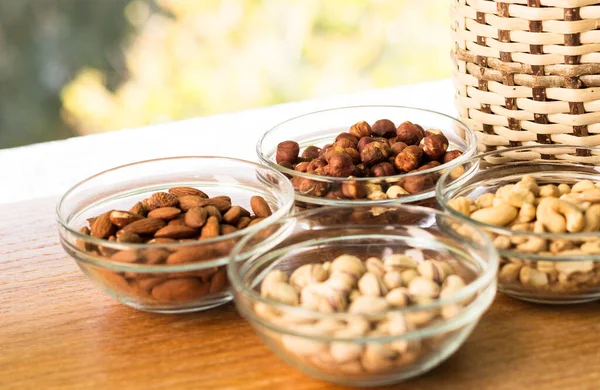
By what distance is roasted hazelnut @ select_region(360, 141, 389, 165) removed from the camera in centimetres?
112

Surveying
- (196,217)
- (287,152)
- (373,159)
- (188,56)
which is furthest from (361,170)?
(188,56)

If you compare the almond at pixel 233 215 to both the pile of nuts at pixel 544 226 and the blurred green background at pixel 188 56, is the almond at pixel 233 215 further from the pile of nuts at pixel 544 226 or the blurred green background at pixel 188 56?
the blurred green background at pixel 188 56

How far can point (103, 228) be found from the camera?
101 centimetres

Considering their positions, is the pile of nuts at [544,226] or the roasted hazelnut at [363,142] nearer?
the pile of nuts at [544,226]

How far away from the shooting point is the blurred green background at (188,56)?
4.02 metres

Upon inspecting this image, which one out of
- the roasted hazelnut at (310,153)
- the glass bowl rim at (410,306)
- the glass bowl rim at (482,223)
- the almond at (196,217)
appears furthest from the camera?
the roasted hazelnut at (310,153)

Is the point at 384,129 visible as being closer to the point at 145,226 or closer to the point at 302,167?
the point at 302,167

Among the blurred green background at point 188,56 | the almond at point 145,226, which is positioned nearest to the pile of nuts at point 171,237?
the almond at point 145,226

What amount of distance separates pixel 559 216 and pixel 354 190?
0.23 m

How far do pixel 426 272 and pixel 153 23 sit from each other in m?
3.44

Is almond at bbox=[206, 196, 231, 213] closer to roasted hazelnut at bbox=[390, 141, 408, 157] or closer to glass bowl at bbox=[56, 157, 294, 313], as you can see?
glass bowl at bbox=[56, 157, 294, 313]

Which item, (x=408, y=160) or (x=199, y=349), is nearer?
(x=199, y=349)

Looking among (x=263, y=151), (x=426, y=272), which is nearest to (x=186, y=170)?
(x=263, y=151)

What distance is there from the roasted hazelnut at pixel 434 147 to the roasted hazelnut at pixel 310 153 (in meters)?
0.15
